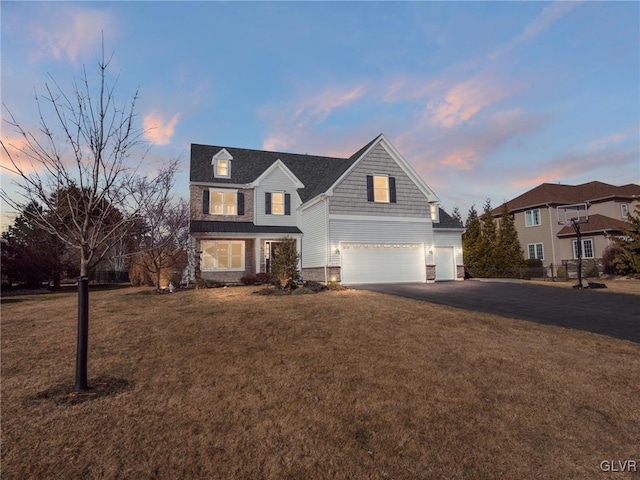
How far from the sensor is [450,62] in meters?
17.3

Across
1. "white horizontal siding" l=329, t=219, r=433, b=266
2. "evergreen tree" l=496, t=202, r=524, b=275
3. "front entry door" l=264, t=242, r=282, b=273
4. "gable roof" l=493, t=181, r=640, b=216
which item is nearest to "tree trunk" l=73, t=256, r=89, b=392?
"white horizontal siding" l=329, t=219, r=433, b=266

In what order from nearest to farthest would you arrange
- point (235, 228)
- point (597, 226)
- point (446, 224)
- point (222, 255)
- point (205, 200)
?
point (235, 228), point (222, 255), point (205, 200), point (446, 224), point (597, 226)

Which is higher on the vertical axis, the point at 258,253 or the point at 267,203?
the point at 267,203

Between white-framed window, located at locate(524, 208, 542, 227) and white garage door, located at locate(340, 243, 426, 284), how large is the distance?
21.1 meters

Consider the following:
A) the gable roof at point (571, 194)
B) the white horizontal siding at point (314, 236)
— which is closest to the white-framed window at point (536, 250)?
the gable roof at point (571, 194)

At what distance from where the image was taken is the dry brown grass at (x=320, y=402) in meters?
3.80

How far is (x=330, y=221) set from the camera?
20.3m

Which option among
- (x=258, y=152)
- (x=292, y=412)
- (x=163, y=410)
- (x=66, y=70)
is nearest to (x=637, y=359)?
(x=292, y=412)

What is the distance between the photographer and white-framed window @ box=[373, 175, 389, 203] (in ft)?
71.0

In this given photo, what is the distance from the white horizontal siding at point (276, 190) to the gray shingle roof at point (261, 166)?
0.76 m

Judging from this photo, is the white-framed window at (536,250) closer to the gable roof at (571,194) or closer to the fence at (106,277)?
the gable roof at (571,194)

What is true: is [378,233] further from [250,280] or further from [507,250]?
[507,250]

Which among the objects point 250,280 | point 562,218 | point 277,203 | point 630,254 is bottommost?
point 250,280

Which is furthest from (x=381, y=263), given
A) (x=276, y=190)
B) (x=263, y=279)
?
(x=276, y=190)
